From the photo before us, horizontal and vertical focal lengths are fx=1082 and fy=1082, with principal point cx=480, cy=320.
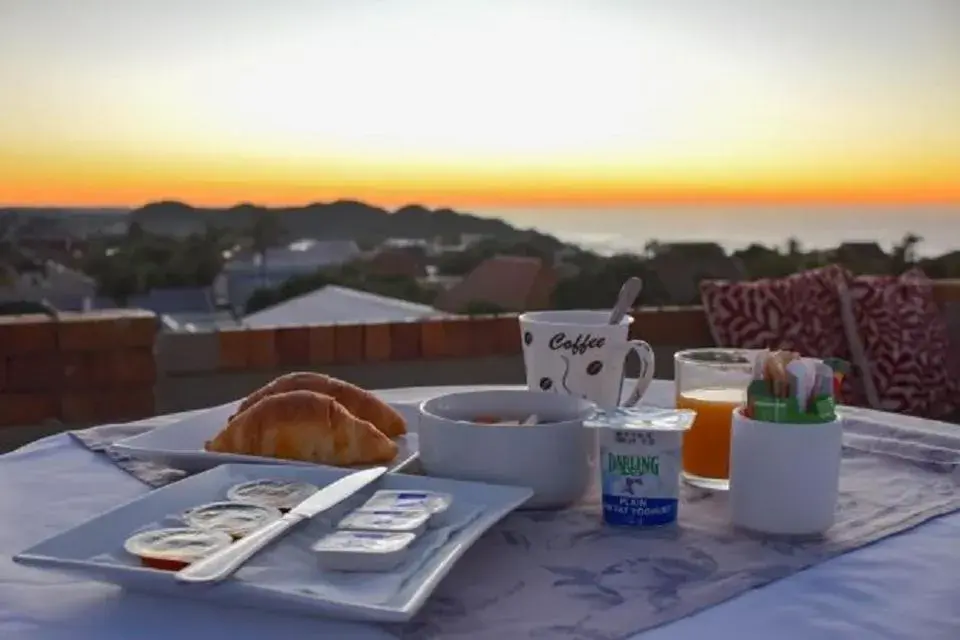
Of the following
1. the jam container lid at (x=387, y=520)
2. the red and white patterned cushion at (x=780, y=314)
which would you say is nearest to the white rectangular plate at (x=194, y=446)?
the jam container lid at (x=387, y=520)

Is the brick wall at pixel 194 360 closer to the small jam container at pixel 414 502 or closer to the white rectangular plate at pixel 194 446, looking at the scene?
the white rectangular plate at pixel 194 446

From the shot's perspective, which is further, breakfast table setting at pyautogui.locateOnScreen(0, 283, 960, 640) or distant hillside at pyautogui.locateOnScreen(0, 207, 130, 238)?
distant hillside at pyautogui.locateOnScreen(0, 207, 130, 238)

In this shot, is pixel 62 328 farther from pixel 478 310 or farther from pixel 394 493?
pixel 394 493

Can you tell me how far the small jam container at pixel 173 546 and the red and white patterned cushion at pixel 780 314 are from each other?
1931 mm

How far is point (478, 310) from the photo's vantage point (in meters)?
2.61

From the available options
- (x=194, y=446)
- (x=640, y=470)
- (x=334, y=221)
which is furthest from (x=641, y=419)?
(x=334, y=221)

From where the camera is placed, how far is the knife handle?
654 millimetres

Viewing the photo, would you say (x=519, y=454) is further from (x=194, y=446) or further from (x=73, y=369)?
(x=73, y=369)

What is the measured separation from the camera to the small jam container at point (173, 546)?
2.31ft

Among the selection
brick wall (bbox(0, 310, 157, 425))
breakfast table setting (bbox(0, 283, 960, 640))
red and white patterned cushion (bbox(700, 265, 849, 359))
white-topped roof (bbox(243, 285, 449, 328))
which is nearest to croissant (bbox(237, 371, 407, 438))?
breakfast table setting (bbox(0, 283, 960, 640))

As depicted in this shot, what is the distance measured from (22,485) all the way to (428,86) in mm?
2046

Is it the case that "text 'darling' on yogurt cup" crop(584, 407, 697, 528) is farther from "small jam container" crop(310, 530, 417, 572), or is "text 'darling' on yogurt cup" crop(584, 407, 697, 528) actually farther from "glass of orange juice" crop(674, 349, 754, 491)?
"small jam container" crop(310, 530, 417, 572)

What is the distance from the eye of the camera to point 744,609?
697 millimetres

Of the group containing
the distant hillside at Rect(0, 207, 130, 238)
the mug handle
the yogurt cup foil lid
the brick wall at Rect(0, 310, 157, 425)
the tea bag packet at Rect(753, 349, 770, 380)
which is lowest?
the brick wall at Rect(0, 310, 157, 425)
